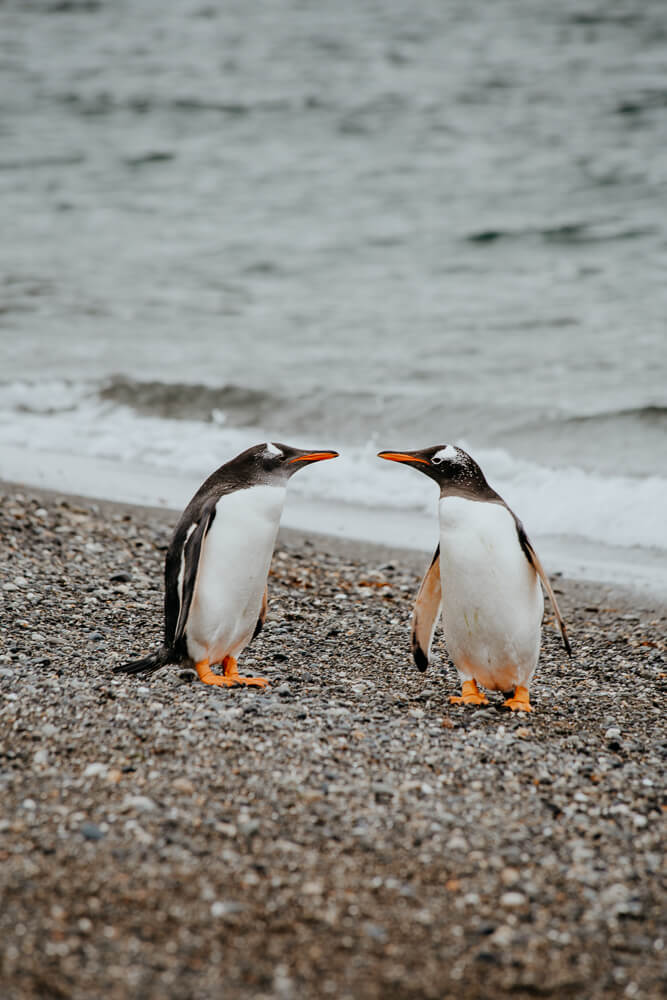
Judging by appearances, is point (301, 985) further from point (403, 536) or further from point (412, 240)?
point (412, 240)

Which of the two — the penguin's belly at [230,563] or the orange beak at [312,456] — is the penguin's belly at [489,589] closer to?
the orange beak at [312,456]

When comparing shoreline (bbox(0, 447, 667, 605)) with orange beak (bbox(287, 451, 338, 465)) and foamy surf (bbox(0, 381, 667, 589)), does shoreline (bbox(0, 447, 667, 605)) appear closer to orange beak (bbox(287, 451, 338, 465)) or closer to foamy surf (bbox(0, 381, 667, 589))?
foamy surf (bbox(0, 381, 667, 589))

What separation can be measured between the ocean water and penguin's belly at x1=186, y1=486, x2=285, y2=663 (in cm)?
335

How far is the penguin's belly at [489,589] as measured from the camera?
3.53m

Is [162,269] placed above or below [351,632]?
above

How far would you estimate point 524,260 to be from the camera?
544 inches

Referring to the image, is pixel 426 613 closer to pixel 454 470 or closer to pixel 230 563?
pixel 454 470

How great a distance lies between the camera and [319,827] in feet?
8.33

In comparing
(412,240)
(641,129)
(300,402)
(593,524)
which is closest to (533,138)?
(641,129)

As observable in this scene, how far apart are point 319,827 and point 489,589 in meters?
1.25

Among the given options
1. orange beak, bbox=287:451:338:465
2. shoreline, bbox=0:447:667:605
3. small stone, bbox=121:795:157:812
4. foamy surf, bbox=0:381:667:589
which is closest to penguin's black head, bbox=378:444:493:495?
orange beak, bbox=287:451:338:465

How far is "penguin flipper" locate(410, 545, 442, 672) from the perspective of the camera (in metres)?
3.77

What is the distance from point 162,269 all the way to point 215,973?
13.9m

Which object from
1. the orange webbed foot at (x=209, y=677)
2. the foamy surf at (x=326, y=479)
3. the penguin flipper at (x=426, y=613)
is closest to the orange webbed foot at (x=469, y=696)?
the penguin flipper at (x=426, y=613)
